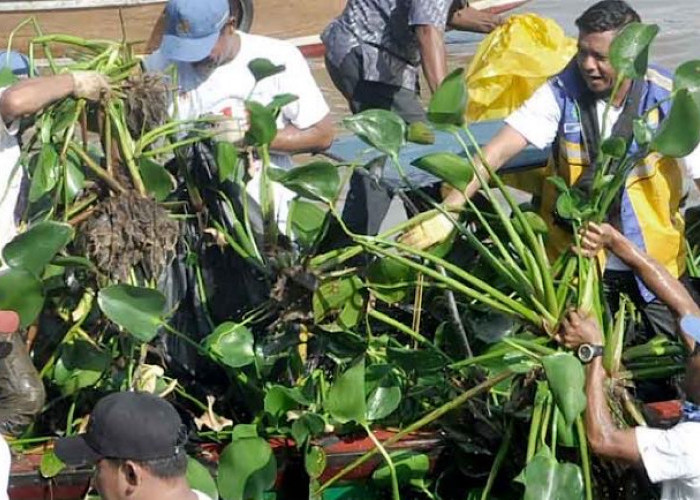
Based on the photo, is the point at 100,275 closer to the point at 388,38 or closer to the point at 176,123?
the point at 176,123

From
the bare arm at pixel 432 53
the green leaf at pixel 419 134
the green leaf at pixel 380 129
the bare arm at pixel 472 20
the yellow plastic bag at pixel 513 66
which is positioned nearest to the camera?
the green leaf at pixel 380 129

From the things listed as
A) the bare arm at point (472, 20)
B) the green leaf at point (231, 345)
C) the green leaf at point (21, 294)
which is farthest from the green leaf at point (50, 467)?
the bare arm at point (472, 20)

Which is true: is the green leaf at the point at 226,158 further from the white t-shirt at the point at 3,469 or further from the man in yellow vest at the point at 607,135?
the white t-shirt at the point at 3,469

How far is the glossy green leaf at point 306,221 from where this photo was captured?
4.23 m

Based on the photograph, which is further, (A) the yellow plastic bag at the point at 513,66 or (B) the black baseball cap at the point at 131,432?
(A) the yellow plastic bag at the point at 513,66

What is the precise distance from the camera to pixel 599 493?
13.2 feet

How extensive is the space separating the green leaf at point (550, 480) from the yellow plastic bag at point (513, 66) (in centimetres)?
167

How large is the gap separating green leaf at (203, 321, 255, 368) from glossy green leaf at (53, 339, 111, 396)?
29cm

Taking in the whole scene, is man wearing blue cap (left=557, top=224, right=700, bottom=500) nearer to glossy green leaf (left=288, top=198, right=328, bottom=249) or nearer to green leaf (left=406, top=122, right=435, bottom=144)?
green leaf (left=406, top=122, right=435, bottom=144)

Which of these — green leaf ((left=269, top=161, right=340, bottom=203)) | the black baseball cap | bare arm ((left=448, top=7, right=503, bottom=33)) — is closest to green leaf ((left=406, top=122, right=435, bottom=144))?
green leaf ((left=269, top=161, right=340, bottom=203))

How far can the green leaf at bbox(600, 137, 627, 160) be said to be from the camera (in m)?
4.02

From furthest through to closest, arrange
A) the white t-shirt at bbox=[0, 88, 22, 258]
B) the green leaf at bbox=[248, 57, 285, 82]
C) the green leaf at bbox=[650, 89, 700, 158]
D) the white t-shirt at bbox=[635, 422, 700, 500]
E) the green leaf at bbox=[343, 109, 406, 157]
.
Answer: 1. the green leaf at bbox=[248, 57, 285, 82]
2. the white t-shirt at bbox=[0, 88, 22, 258]
3. the green leaf at bbox=[343, 109, 406, 157]
4. the green leaf at bbox=[650, 89, 700, 158]
5. the white t-shirt at bbox=[635, 422, 700, 500]

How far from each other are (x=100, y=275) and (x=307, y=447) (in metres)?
0.68

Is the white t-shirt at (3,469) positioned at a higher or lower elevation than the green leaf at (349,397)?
higher
